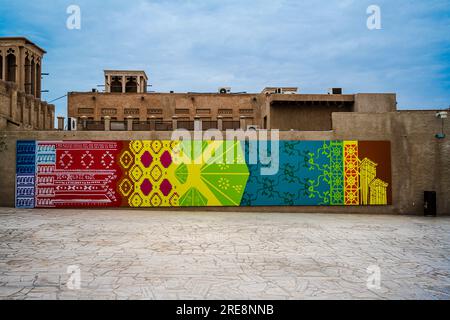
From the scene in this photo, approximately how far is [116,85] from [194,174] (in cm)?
4180

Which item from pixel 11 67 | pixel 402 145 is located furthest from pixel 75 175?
pixel 11 67

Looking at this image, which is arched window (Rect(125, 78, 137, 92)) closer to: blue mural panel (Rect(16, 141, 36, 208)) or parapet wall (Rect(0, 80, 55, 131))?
parapet wall (Rect(0, 80, 55, 131))

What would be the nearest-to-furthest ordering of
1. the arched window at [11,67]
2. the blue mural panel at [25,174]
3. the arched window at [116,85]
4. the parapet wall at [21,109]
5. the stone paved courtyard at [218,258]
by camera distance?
the stone paved courtyard at [218,258] < the blue mural panel at [25,174] < the parapet wall at [21,109] < the arched window at [11,67] < the arched window at [116,85]

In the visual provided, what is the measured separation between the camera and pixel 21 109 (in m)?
31.6

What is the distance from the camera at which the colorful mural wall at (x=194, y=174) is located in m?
17.4

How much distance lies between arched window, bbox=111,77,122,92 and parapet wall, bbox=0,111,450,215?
3871 centimetres

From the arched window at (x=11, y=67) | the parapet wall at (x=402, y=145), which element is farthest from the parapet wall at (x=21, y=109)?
the arched window at (x=11, y=67)

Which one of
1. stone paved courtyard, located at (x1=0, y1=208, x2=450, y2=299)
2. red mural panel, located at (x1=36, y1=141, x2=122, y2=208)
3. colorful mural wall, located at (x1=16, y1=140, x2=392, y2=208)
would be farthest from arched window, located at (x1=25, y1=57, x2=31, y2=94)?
stone paved courtyard, located at (x1=0, y1=208, x2=450, y2=299)

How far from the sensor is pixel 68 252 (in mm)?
8336

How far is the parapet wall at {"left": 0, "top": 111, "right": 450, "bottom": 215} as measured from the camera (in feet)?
58.6

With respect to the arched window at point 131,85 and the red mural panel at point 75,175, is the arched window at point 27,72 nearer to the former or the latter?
the arched window at point 131,85

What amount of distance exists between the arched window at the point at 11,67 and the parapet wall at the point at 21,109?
58.2ft

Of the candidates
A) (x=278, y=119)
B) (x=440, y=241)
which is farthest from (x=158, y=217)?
(x=278, y=119)

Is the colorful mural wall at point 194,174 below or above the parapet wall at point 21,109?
below
